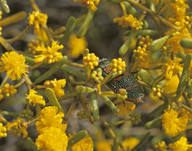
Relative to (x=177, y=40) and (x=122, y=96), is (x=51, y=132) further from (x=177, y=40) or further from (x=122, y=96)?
(x=177, y=40)

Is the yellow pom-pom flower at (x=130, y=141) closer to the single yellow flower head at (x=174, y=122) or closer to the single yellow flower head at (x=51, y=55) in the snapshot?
the single yellow flower head at (x=174, y=122)

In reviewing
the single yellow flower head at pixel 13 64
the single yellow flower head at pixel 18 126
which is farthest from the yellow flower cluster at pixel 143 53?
the single yellow flower head at pixel 18 126

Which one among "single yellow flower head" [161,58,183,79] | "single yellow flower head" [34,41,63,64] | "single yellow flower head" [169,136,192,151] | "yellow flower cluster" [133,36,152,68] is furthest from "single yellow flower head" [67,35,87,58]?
"single yellow flower head" [169,136,192,151]

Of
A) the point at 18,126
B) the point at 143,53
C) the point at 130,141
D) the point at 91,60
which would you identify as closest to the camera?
the point at 91,60

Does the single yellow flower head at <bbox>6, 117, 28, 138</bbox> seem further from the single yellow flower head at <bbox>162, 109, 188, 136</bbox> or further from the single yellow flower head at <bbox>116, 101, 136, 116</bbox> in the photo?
the single yellow flower head at <bbox>162, 109, 188, 136</bbox>

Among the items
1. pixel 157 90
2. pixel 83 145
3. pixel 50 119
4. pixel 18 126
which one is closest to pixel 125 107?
pixel 157 90

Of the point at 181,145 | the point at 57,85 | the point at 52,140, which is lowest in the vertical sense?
the point at 181,145
